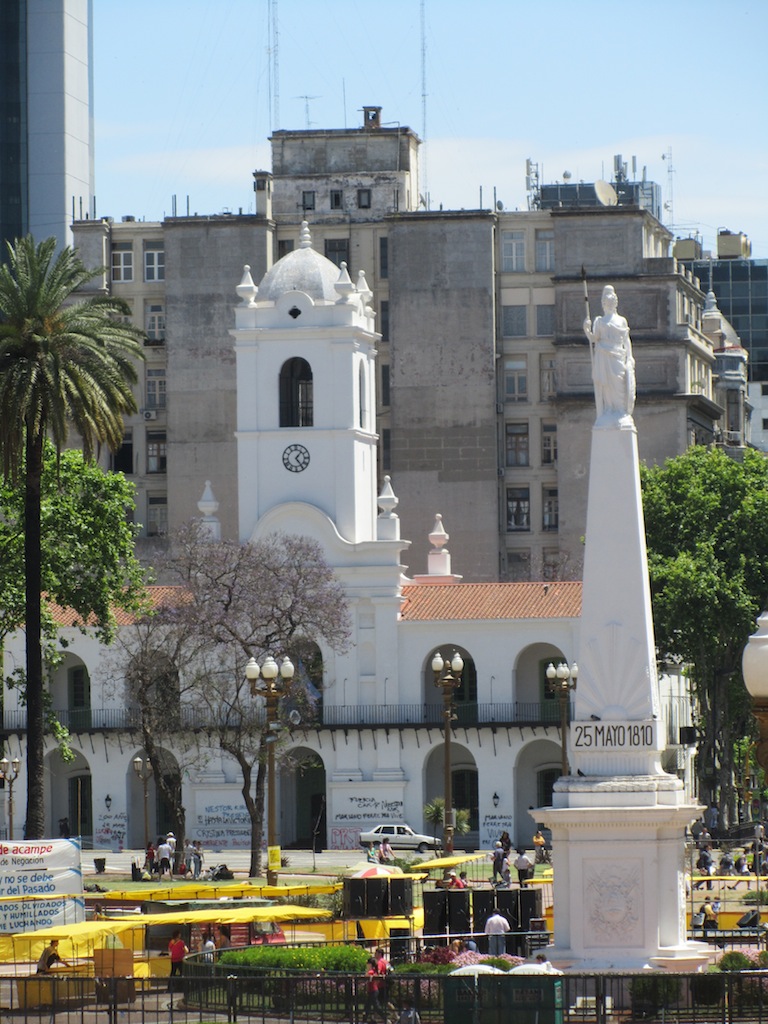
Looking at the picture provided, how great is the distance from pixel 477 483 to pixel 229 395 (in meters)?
10.6

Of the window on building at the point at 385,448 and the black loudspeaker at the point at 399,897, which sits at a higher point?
the window on building at the point at 385,448

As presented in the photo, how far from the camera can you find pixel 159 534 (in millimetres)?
104312

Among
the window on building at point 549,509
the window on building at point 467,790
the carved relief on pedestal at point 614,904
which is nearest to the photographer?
the carved relief on pedestal at point 614,904

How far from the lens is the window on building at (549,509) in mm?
102750

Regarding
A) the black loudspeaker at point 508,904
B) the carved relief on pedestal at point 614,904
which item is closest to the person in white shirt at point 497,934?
the black loudspeaker at point 508,904

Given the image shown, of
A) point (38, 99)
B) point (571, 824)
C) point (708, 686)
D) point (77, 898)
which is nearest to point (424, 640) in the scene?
point (708, 686)

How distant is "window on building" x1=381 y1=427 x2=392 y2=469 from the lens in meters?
103

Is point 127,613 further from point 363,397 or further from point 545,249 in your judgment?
point 545,249

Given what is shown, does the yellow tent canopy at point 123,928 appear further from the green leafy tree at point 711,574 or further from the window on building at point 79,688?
the window on building at point 79,688

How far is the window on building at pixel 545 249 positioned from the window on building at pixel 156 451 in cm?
1708

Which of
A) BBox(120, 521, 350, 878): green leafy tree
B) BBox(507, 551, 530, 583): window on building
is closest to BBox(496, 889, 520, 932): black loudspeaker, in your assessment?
BBox(120, 521, 350, 878): green leafy tree

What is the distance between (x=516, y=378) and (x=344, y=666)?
26.3 metres

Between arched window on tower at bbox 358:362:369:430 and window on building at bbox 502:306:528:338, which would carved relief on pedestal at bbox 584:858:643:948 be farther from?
window on building at bbox 502:306:528:338

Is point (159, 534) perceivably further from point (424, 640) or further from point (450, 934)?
point (450, 934)
